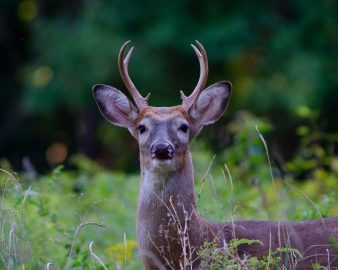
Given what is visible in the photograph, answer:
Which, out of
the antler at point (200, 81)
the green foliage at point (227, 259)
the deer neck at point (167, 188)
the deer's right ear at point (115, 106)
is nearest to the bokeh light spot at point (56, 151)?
the deer's right ear at point (115, 106)

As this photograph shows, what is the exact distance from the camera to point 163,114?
237 inches

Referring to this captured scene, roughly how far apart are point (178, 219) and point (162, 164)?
432 millimetres

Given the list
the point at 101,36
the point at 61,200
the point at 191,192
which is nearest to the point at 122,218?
the point at 61,200

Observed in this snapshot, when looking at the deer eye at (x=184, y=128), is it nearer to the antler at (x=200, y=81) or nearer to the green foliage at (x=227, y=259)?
the antler at (x=200, y=81)

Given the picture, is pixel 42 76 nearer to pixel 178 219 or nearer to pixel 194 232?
pixel 194 232

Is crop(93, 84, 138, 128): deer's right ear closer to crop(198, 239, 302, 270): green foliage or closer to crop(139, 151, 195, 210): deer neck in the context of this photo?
crop(139, 151, 195, 210): deer neck

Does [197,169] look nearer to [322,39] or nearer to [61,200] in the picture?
[61,200]

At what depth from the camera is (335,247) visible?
559cm

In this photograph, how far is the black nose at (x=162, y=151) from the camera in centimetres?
571

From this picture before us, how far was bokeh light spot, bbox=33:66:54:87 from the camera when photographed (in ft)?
58.6

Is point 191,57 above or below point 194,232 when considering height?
below

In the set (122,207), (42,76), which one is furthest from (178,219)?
(42,76)

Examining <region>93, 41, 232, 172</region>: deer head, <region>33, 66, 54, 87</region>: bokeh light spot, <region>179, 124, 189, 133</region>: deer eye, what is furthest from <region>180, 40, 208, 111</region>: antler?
<region>33, 66, 54, 87</region>: bokeh light spot

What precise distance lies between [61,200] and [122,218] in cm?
50
